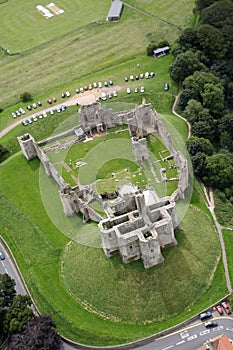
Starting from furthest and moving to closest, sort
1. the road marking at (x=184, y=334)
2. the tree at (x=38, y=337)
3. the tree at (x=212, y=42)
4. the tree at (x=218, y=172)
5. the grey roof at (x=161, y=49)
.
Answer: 1. the grey roof at (x=161, y=49)
2. the tree at (x=212, y=42)
3. the tree at (x=218, y=172)
4. the road marking at (x=184, y=334)
5. the tree at (x=38, y=337)

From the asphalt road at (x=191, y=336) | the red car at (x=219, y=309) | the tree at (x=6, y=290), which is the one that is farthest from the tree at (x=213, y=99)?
the tree at (x=6, y=290)

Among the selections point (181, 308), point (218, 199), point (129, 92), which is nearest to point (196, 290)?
point (181, 308)

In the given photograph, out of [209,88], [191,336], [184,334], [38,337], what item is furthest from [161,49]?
[38,337]

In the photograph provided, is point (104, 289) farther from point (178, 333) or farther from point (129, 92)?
point (129, 92)

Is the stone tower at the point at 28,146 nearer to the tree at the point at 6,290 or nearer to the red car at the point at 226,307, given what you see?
the tree at the point at 6,290

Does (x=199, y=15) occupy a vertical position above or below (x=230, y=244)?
above

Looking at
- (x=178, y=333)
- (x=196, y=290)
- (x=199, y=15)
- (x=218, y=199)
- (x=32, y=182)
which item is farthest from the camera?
(x=199, y=15)
